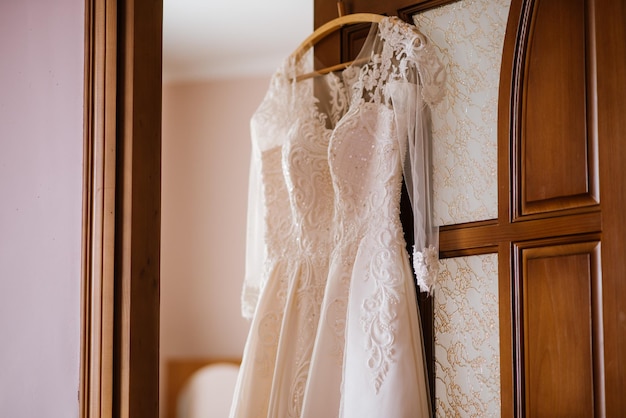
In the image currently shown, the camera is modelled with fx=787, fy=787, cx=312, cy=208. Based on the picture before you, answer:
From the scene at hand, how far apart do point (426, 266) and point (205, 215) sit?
2333mm

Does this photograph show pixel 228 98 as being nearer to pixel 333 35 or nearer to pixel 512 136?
pixel 333 35

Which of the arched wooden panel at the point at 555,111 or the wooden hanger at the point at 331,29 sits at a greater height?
the wooden hanger at the point at 331,29

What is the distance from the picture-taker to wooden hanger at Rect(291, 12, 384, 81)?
6.14ft

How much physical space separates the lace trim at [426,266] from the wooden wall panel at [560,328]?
0.71 ft

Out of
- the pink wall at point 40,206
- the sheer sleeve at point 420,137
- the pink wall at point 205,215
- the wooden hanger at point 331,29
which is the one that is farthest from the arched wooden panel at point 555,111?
the pink wall at point 205,215

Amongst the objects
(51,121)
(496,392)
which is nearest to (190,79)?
(51,121)

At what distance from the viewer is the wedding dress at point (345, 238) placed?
5.65 feet

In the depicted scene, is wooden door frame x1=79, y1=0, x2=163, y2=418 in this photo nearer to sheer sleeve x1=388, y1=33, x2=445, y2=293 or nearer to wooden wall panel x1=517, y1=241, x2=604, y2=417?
sheer sleeve x1=388, y1=33, x2=445, y2=293

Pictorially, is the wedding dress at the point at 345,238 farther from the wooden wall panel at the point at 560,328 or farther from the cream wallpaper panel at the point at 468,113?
the wooden wall panel at the point at 560,328

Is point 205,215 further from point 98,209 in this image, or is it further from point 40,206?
point 98,209

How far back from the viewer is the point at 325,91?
2045 millimetres

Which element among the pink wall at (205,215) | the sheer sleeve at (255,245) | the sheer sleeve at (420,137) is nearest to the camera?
the sheer sleeve at (420,137)

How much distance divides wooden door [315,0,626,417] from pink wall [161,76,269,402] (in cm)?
230

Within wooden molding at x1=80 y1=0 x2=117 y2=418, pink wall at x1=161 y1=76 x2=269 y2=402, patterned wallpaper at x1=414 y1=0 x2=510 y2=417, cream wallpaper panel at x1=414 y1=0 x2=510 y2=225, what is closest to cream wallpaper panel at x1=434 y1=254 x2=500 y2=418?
patterned wallpaper at x1=414 y1=0 x2=510 y2=417
